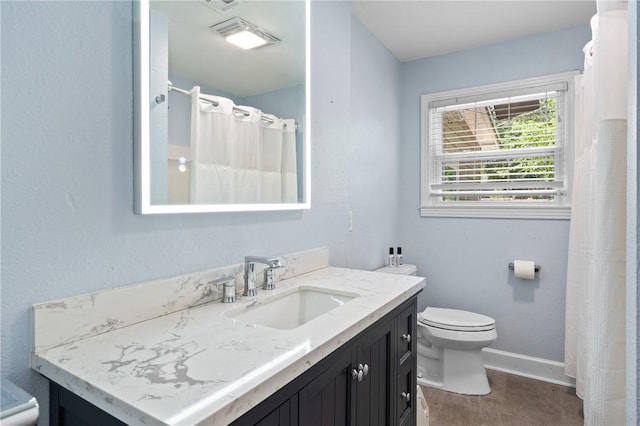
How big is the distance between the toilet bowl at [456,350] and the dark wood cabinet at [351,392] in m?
0.84

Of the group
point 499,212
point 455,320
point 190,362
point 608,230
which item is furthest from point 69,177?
point 499,212

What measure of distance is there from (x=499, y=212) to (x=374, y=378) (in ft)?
6.30

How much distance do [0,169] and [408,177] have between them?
262 cm

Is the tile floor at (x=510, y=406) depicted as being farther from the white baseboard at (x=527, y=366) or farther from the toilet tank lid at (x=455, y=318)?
the toilet tank lid at (x=455, y=318)

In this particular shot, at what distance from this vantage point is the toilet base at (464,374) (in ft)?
7.52

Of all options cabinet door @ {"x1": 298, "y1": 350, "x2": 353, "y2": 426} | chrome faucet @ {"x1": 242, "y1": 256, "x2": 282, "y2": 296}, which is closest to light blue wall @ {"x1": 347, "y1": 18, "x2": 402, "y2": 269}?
chrome faucet @ {"x1": 242, "y1": 256, "x2": 282, "y2": 296}

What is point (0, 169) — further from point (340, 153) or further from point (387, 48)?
point (387, 48)

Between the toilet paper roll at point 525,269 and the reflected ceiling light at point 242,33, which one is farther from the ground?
the reflected ceiling light at point 242,33

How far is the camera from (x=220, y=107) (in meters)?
1.26

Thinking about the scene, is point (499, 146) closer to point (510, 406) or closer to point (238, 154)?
point (510, 406)

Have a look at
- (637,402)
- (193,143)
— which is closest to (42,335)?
(193,143)

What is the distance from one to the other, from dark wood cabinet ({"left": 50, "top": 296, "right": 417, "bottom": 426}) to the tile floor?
0.70 meters

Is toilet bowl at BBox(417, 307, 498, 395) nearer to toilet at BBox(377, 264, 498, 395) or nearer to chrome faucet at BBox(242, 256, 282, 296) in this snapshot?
toilet at BBox(377, 264, 498, 395)

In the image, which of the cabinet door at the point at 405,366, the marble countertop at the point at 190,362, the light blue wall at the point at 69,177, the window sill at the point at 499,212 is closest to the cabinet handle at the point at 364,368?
the marble countertop at the point at 190,362
